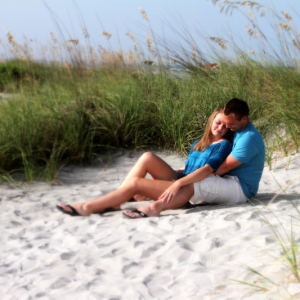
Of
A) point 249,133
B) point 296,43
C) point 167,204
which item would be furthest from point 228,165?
point 296,43

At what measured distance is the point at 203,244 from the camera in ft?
10.5

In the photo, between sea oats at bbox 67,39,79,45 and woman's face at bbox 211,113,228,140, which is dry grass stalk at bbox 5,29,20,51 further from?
woman's face at bbox 211,113,228,140

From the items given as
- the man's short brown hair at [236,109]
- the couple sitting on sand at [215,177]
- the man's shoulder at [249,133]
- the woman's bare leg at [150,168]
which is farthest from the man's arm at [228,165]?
the woman's bare leg at [150,168]

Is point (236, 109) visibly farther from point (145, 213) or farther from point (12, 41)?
point (12, 41)

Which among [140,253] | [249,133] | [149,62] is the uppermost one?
[149,62]

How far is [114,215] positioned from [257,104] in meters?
2.58

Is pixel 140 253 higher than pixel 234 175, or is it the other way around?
pixel 234 175

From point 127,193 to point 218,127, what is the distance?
2.57ft

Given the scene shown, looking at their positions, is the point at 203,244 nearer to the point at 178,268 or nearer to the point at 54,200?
the point at 178,268

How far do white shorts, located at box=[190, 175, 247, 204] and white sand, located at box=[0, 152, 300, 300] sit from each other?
0.30 ft

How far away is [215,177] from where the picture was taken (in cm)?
400

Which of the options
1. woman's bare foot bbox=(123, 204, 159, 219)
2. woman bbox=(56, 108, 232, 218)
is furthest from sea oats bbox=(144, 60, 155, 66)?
woman's bare foot bbox=(123, 204, 159, 219)

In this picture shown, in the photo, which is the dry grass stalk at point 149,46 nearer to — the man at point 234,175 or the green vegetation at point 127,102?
the green vegetation at point 127,102

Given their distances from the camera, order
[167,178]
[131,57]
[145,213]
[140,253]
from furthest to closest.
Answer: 1. [131,57]
2. [167,178]
3. [145,213]
4. [140,253]
